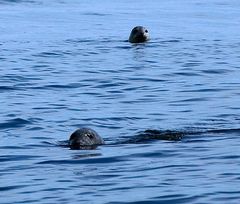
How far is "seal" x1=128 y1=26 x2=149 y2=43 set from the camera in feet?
82.5

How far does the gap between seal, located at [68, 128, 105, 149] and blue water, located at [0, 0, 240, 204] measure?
0.63ft

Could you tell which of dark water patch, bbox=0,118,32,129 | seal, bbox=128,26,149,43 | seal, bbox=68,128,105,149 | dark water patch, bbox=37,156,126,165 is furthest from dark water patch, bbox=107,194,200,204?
seal, bbox=128,26,149,43

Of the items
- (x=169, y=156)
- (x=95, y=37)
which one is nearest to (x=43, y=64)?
(x=95, y=37)

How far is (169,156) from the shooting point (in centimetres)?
1257

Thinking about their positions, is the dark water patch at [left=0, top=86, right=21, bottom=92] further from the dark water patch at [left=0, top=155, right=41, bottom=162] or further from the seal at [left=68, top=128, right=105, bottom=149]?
the dark water patch at [left=0, top=155, right=41, bottom=162]

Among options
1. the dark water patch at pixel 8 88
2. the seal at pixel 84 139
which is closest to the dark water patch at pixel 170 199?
the seal at pixel 84 139

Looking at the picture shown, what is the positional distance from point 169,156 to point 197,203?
254 centimetres

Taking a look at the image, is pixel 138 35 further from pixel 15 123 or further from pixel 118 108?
pixel 15 123

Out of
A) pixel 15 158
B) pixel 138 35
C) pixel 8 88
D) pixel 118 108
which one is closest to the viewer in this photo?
pixel 15 158

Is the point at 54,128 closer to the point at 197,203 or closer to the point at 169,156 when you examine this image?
the point at 169,156

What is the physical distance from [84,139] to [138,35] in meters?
12.1

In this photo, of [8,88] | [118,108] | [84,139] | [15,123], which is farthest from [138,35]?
[84,139]

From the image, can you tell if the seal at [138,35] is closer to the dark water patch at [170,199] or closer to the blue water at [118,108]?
the blue water at [118,108]

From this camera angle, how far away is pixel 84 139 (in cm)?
1331
